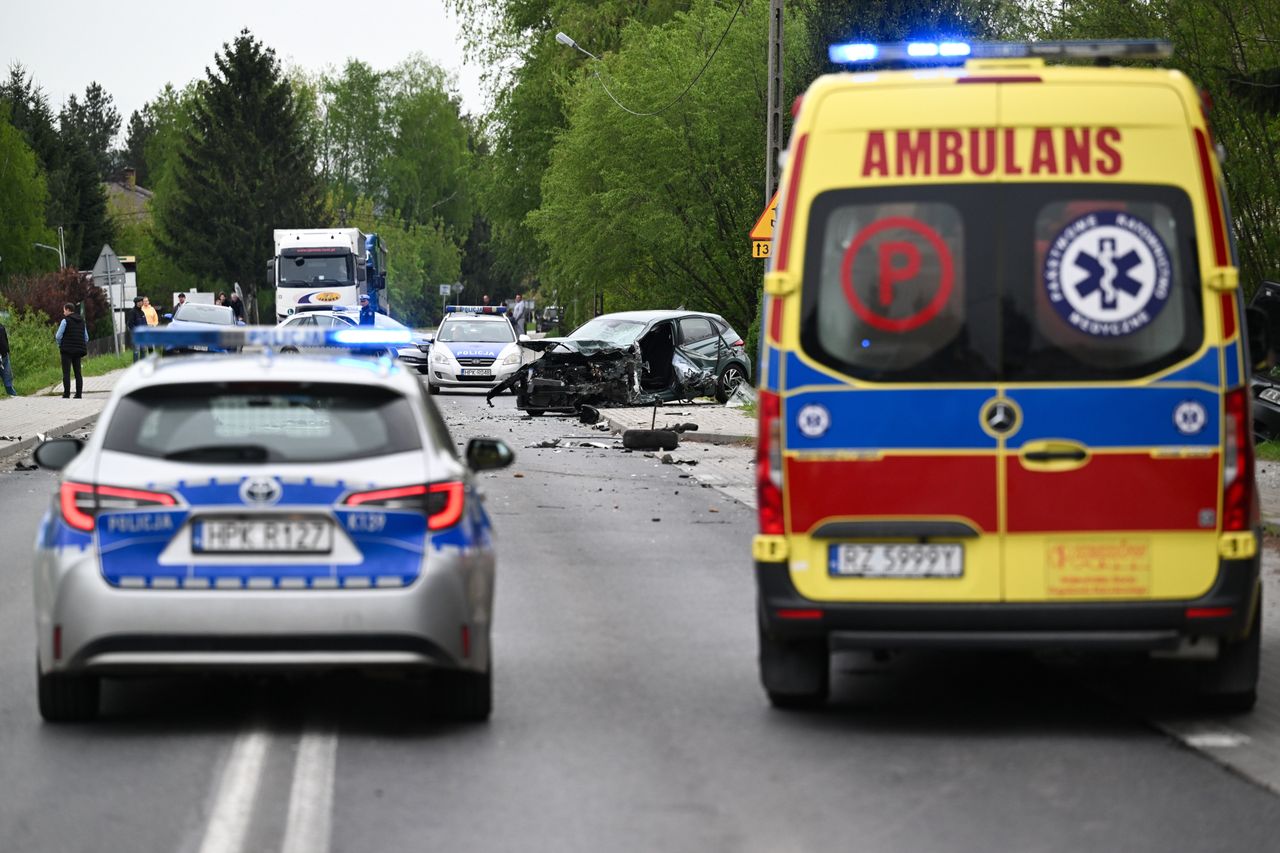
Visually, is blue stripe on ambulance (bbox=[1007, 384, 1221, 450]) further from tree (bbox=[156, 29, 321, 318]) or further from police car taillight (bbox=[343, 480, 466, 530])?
tree (bbox=[156, 29, 321, 318])

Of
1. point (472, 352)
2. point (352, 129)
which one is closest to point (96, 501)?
point (472, 352)

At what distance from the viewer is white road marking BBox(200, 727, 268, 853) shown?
20.3 feet

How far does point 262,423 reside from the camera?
316 inches

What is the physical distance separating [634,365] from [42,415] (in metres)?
8.65

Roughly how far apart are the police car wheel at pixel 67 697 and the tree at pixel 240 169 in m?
93.3

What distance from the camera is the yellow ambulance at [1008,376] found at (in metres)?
7.77

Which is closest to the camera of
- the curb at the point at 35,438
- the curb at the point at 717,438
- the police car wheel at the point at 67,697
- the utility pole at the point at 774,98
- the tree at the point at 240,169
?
the police car wheel at the point at 67,697

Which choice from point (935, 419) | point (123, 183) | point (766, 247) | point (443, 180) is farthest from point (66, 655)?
point (123, 183)

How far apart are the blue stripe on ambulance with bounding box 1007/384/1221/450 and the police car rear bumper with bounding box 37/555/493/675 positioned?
221 cm

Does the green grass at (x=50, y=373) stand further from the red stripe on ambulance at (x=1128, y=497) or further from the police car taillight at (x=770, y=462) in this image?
the red stripe on ambulance at (x=1128, y=497)

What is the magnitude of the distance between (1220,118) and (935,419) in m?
21.7

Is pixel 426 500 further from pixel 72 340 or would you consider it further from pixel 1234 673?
pixel 72 340

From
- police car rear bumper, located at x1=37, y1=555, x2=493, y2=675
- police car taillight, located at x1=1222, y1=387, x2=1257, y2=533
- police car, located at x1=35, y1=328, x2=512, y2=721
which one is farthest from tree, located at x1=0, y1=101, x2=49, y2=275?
police car taillight, located at x1=1222, y1=387, x2=1257, y2=533

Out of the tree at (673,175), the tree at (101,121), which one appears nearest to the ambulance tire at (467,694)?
the tree at (673,175)
